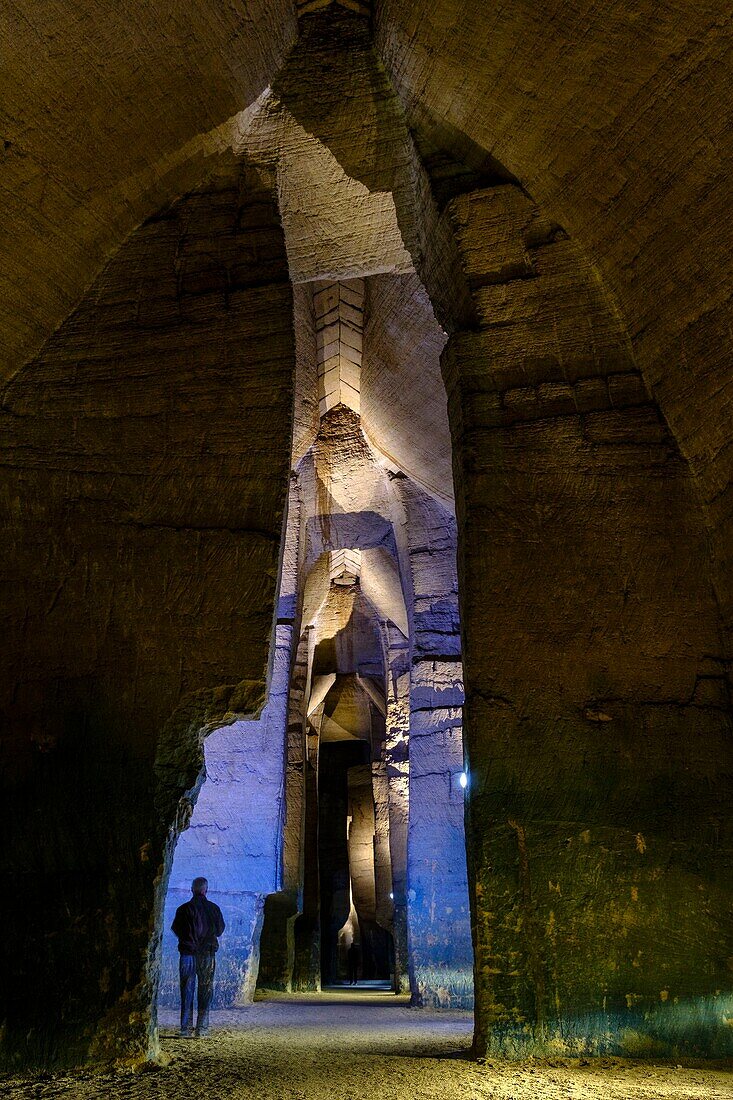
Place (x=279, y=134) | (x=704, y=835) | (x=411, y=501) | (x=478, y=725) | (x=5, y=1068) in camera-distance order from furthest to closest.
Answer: (x=411, y=501) < (x=279, y=134) < (x=478, y=725) < (x=704, y=835) < (x=5, y=1068)

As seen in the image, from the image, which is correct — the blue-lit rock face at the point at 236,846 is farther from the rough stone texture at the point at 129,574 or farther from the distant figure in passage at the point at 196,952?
the rough stone texture at the point at 129,574

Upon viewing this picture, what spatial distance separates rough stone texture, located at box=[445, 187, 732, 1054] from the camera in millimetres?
3678

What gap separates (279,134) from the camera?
5262 millimetres

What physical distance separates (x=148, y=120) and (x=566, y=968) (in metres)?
5.16

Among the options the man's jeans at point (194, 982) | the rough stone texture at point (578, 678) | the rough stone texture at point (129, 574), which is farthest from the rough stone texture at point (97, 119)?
the man's jeans at point (194, 982)

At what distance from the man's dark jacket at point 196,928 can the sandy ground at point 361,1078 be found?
0.52m

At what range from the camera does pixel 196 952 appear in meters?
5.20

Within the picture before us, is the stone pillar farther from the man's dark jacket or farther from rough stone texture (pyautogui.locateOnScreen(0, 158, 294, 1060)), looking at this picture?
rough stone texture (pyautogui.locateOnScreen(0, 158, 294, 1060))

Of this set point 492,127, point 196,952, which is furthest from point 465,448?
point 196,952

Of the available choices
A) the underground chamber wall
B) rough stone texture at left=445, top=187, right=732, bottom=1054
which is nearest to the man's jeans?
rough stone texture at left=445, top=187, right=732, bottom=1054

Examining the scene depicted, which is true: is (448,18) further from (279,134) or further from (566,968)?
(566,968)

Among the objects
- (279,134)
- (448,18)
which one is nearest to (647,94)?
(448,18)

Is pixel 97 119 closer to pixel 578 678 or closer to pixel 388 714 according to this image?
pixel 578 678

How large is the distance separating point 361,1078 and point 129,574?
2.75 metres
